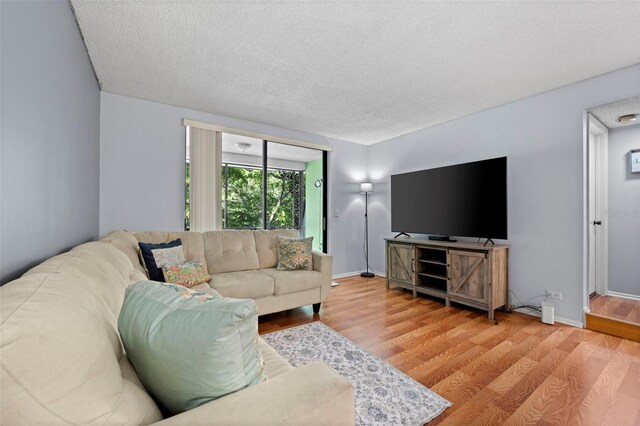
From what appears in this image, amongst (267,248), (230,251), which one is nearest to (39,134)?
(230,251)

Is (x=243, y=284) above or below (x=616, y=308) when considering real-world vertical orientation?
above

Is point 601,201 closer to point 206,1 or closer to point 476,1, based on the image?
point 476,1

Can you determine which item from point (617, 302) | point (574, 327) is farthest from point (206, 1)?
point (617, 302)

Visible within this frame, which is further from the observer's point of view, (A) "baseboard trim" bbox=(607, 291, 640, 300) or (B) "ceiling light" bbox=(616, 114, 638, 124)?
(A) "baseboard trim" bbox=(607, 291, 640, 300)

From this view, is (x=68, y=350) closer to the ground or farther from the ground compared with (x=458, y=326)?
farther from the ground

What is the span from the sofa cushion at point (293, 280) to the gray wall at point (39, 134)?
5.51 feet

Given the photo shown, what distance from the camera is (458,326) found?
2781 mm

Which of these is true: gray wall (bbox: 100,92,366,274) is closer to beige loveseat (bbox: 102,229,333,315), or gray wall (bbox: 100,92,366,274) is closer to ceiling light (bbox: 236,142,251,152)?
ceiling light (bbox: 236,142,251,152)

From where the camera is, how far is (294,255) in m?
3.16

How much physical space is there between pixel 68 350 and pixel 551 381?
2637 mm

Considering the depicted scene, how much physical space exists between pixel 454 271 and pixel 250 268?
8.10 ft

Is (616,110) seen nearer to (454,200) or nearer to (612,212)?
(612,212)

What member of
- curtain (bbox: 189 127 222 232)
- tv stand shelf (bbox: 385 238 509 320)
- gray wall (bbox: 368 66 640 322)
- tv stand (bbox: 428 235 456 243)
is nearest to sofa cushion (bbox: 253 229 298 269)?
curtain (bbox: 189 127 222 232)

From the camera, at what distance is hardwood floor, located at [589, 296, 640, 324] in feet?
8.54
